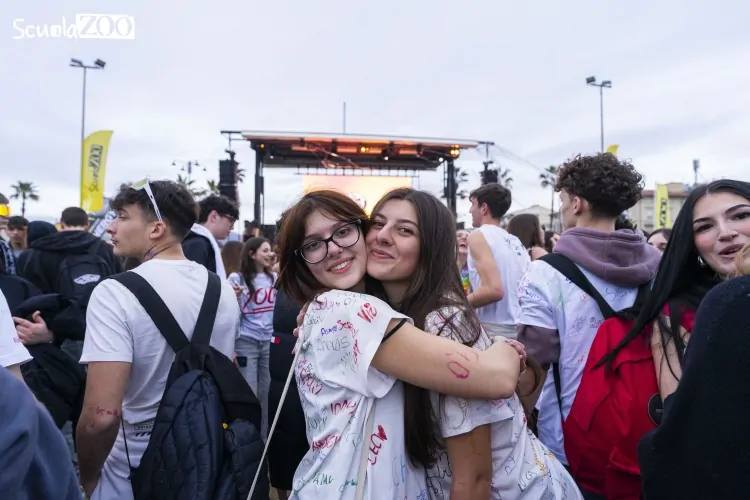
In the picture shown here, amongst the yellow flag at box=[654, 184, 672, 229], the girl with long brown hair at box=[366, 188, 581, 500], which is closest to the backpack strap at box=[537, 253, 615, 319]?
the girl with long brown hair at box=[366, 188, 581, 500]

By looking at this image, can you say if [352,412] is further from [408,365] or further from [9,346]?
[9,346]

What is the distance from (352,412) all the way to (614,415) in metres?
0.84

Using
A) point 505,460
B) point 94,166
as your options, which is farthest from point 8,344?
point 94,166

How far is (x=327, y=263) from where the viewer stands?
4.53 ft

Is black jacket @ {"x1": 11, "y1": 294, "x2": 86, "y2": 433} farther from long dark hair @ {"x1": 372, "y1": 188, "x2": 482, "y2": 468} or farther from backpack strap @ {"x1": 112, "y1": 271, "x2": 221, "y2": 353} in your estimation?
long dark hair @ {"x1": 372, "y1": 188, "x2": 482, "y2": 468}

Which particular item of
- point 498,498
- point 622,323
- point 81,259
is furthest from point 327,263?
point 81,259

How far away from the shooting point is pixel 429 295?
4.28 ft

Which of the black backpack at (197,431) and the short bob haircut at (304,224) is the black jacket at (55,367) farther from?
the short bob haircut at (304,224)

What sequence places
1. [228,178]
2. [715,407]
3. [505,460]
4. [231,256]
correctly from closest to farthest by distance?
[715,407]
[505,460]
[231,256]
[228,178]

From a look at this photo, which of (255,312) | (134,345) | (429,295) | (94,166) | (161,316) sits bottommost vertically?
(255,312)

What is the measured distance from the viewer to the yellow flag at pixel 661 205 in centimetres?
1465

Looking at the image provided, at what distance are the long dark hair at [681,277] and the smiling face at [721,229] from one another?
1.0 inches

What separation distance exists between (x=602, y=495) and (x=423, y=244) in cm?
105

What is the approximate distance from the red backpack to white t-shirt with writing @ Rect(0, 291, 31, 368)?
1.75 metres
